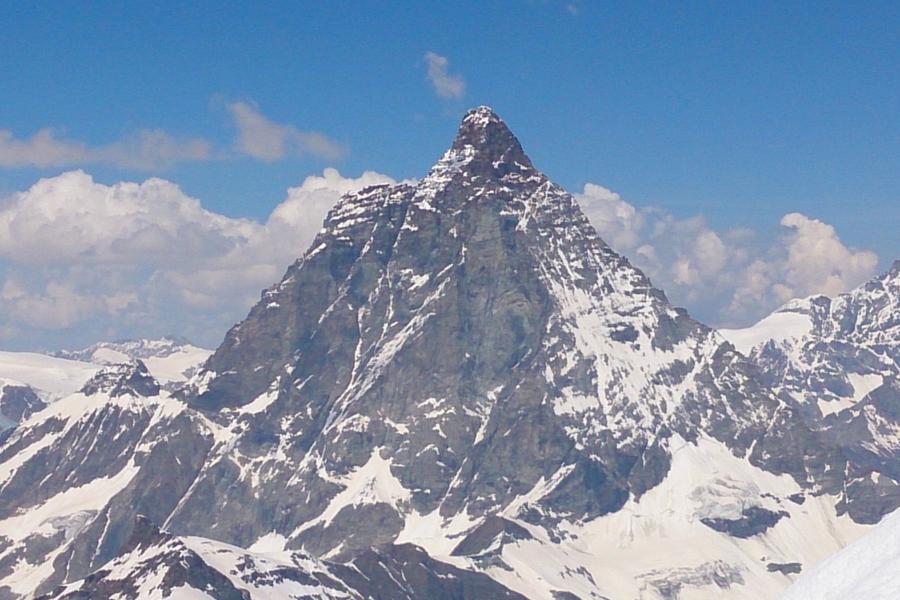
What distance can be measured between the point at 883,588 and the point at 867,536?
303 centimetres

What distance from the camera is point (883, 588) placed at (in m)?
24.1

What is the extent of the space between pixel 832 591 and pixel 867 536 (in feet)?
4.65

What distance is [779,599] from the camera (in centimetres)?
2717

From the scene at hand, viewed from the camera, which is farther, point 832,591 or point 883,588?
point 832,591

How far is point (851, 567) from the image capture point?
26203mm

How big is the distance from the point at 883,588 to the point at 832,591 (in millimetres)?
2188

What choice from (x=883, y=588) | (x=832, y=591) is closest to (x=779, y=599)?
(x=832, y=591)

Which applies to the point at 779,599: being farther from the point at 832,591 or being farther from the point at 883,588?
the point at 883,588

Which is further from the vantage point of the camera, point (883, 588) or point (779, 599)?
point (779, 599)

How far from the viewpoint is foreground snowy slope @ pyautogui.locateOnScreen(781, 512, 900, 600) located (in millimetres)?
25625

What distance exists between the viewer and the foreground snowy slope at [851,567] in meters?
25.6

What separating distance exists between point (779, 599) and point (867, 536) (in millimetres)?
1895

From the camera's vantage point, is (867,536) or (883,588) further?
(867,536)
